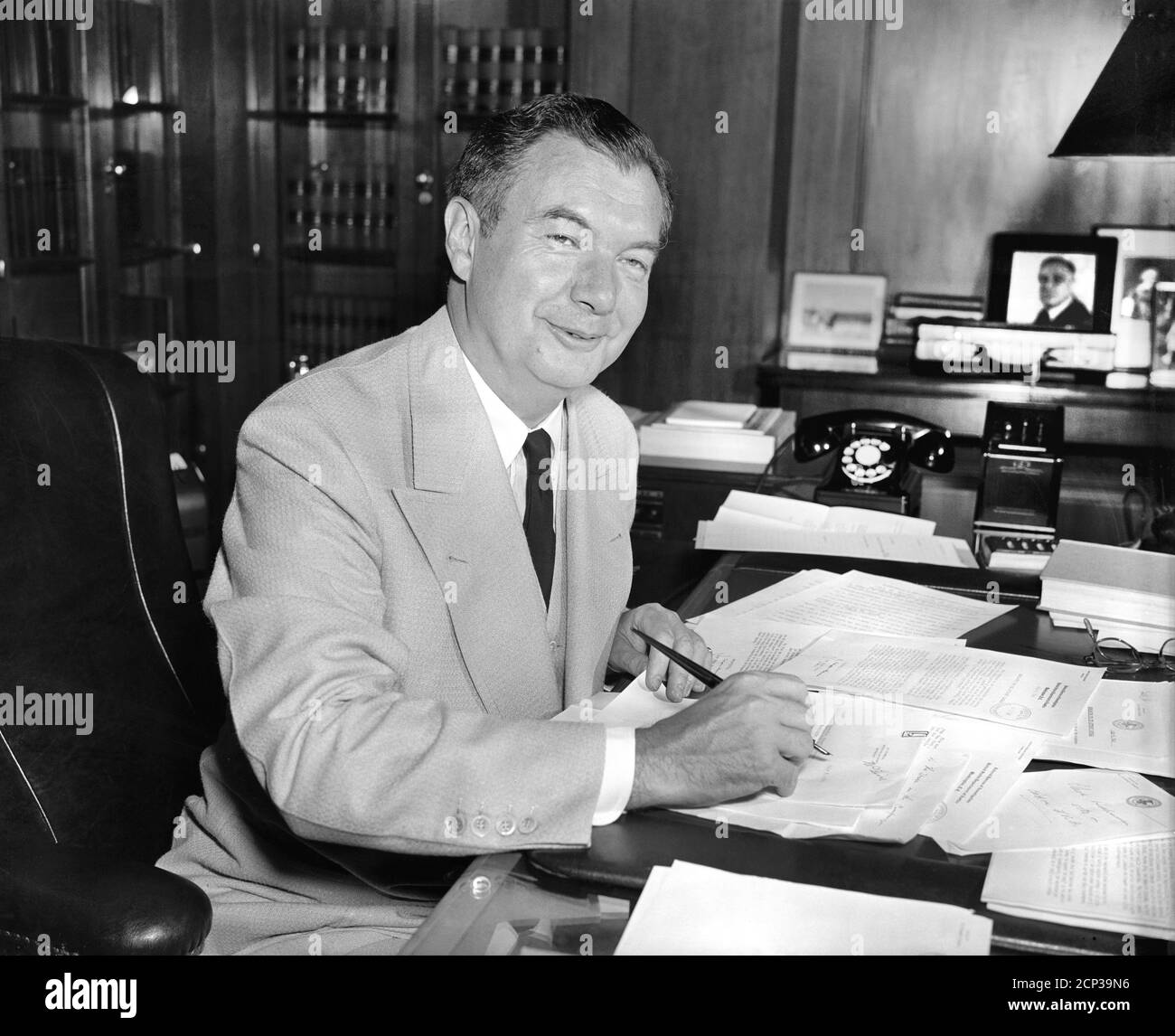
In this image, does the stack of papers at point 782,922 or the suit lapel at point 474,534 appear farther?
the suit lapel at point 474,534

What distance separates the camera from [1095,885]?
1.05m

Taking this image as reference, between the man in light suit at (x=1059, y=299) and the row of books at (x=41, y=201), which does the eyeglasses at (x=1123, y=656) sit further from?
the row of books at (x=41, y=201)

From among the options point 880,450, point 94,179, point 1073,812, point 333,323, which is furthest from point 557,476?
point 333,323

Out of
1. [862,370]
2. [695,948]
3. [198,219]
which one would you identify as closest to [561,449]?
[695,948]

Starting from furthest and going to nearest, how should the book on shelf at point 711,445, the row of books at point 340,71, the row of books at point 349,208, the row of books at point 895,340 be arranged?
1. the row of books at point 349,208
2. the row of books at point 340,71
3. the row of books at point 895,340
4. the book on shelf at point 711,445

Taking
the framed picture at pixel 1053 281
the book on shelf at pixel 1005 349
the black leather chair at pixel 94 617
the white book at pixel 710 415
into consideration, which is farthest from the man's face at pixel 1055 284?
the black leather chair at pixel 94 617

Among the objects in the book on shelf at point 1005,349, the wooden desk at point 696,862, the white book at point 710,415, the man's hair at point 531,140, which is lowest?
the wooden desk at point 696,862

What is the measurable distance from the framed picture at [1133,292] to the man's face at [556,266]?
8.45 ft

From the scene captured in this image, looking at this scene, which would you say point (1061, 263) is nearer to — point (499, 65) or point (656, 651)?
point (499, 65)

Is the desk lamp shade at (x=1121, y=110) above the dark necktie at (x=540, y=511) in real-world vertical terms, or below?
above

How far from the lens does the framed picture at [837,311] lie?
4070 mm


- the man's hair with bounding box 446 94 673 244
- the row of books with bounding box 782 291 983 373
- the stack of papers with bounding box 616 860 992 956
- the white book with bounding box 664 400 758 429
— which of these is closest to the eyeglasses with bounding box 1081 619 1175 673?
the stack of papers with bounding box 616 860 992 956

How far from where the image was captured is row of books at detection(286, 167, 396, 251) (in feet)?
16.5
